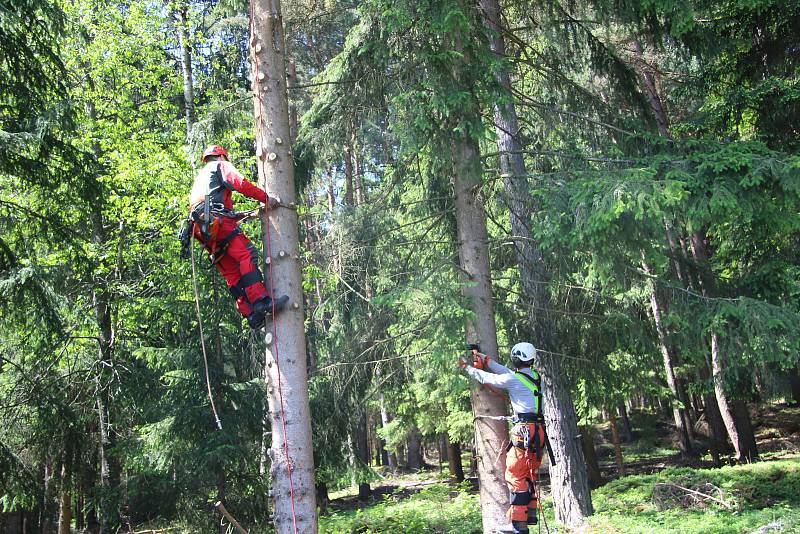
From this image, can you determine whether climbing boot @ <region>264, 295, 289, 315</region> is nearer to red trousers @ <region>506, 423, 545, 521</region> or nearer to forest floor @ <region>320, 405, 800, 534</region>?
red trousers @ <region>506, 423, 545, 521</region>

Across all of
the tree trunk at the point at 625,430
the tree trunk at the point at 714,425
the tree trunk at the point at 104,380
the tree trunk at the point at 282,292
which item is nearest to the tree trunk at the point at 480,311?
the tree trunk at the point at 282,292

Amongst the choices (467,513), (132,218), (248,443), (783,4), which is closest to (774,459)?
(467,513)

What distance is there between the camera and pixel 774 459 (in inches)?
679

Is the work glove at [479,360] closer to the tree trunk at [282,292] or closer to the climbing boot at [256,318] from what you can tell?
the tree trunk at [282,292]

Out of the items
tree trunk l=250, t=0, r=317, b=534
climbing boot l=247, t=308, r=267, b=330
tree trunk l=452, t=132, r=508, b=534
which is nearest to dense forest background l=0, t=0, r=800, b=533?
tree trunk l=452, t=132, r=508, b=534

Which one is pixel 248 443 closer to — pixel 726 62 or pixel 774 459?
pixel 726 62

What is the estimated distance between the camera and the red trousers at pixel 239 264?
5785 millimetres

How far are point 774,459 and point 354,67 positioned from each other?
16438mm

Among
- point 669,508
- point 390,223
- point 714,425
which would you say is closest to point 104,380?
point 390,223

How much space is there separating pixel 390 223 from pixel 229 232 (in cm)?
319

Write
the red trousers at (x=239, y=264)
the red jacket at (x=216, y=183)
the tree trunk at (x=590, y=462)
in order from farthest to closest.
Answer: the tree trunk at (x=590, y=462)
the red trousers at (x=239, y=264)
the red jacket at (x=216, y=183)

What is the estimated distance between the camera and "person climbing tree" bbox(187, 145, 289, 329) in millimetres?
5488

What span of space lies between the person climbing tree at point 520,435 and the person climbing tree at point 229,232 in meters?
2.21

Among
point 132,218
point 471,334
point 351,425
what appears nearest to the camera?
point 471,334
